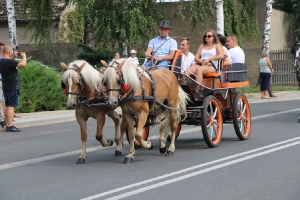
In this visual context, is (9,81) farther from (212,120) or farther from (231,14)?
(231,14)

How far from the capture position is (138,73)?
11.2m

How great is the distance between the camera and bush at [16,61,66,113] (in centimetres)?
2133

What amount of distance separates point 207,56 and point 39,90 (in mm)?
9403

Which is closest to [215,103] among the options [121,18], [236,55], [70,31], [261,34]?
[236,55]

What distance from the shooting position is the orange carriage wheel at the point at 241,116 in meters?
13.2

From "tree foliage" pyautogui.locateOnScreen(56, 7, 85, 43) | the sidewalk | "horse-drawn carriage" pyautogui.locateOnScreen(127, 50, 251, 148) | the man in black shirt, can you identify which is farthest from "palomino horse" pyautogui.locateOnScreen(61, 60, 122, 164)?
"tree foliage" pyautogui.locateOnScreen(56, 7, 85, 43)

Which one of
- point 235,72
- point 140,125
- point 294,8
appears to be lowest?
point 140,125

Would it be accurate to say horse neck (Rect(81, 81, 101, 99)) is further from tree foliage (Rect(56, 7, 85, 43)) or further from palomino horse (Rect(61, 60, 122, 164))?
tree foliage (Rect(56, 7, 85, 43))

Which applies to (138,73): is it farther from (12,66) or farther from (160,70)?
(12,66)

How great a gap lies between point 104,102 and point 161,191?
250cm

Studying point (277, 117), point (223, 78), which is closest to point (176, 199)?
point (223, 78)

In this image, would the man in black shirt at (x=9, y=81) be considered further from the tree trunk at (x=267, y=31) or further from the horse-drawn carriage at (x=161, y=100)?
the tree trunk at (x=267, y=31)

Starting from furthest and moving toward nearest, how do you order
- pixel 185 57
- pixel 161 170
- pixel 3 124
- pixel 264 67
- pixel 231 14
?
pixel 231 14 → pixel 264 67 → pixel 3 124 → pixel 185 57 → pixel 161 170

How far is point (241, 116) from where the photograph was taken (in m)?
13.7
